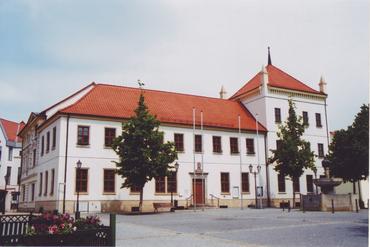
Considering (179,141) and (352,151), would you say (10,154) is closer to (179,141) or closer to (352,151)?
(179,141)

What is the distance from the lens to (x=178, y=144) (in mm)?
37156

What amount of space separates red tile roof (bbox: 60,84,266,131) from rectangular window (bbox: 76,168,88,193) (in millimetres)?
4604

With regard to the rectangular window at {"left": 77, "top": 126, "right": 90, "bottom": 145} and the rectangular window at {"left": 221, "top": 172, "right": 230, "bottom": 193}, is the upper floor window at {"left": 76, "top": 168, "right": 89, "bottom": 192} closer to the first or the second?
the rectangular window at {"left": 77, "top": 126, "right": 90, "bottom": 145}

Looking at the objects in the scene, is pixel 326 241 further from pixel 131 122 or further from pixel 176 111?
pixel 176 111

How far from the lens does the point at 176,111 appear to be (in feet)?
129

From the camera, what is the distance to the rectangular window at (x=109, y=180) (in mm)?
33125

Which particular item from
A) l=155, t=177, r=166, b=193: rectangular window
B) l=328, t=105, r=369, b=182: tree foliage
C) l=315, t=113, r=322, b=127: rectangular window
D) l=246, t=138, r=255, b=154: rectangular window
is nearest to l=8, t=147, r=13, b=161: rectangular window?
l=155, t=177, r=166, b=193: rectangular window

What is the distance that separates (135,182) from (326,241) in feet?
59.6

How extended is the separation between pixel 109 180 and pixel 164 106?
31.6 ft

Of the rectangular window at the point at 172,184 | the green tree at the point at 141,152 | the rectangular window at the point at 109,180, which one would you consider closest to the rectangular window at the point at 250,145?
the rectangular window at the point at 172,184

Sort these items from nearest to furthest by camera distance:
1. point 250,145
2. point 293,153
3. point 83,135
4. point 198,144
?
point 83,135 < point 293,153 < point 198,144 < point 250,145

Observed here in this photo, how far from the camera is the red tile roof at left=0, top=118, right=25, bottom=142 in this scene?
227 feet

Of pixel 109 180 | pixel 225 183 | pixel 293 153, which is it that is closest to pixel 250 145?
pixel 225 183

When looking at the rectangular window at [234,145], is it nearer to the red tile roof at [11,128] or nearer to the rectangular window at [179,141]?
the rectangular window at [179,141]
